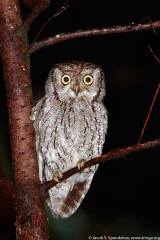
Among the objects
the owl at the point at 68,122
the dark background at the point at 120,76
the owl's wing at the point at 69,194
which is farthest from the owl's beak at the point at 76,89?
the dark background at the point at 120,76

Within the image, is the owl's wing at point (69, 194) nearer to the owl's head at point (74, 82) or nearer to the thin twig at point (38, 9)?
the owl's head at point (74, 82)

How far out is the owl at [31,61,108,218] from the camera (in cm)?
310

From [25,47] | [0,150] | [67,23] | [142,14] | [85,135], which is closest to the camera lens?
[25,47]

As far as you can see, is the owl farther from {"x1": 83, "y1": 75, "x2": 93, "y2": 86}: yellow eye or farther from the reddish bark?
the reddish bark

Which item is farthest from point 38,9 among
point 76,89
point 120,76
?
point 120,76

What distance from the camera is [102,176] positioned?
6.14 m

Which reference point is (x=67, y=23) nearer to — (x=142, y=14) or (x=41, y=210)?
(x=142, y=14)

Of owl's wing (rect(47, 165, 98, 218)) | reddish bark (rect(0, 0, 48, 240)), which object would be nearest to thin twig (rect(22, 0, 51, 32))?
reddish bark (rect(0, 0, 48, 240))

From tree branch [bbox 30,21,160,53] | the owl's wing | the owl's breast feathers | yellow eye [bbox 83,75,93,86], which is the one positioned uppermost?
tree branch [bbox 30,21,160,53]

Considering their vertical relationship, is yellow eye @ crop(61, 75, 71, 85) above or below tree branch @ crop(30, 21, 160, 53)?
below

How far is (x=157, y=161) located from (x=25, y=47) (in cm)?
435

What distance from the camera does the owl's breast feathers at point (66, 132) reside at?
309 centimetres

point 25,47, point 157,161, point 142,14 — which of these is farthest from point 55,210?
point 142,14

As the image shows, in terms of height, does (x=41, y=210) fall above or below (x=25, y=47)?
below
